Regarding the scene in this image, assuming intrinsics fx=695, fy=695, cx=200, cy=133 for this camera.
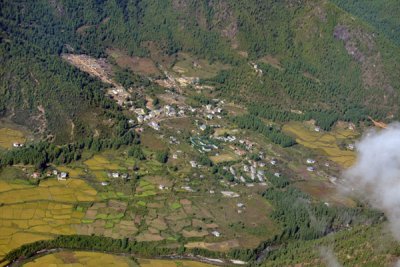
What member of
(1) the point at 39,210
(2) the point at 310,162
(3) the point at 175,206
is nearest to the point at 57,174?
(1) the point at 39,210

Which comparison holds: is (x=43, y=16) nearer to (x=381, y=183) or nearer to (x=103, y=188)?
(x=103, y=188)

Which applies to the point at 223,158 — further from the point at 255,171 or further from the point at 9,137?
the point at 9,137

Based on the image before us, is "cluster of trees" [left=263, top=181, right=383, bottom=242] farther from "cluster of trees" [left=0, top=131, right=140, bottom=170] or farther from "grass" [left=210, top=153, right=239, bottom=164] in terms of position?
"cluster of trees" [left=0, top=131, right=140, bottom=170]

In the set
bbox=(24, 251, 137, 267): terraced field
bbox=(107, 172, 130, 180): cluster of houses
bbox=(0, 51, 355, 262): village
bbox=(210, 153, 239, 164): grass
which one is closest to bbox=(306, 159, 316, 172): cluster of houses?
bbox=(0, 51, 355, 262): village

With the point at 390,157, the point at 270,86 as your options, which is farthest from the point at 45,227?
the point at 270,86

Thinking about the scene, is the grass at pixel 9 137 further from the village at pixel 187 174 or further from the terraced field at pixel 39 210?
the terraced field at pixel 39 210

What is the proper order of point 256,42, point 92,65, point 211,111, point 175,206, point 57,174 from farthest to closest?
point 256,42 < point 92,65 < point 211,111 < point 57,174 < point 175,206
